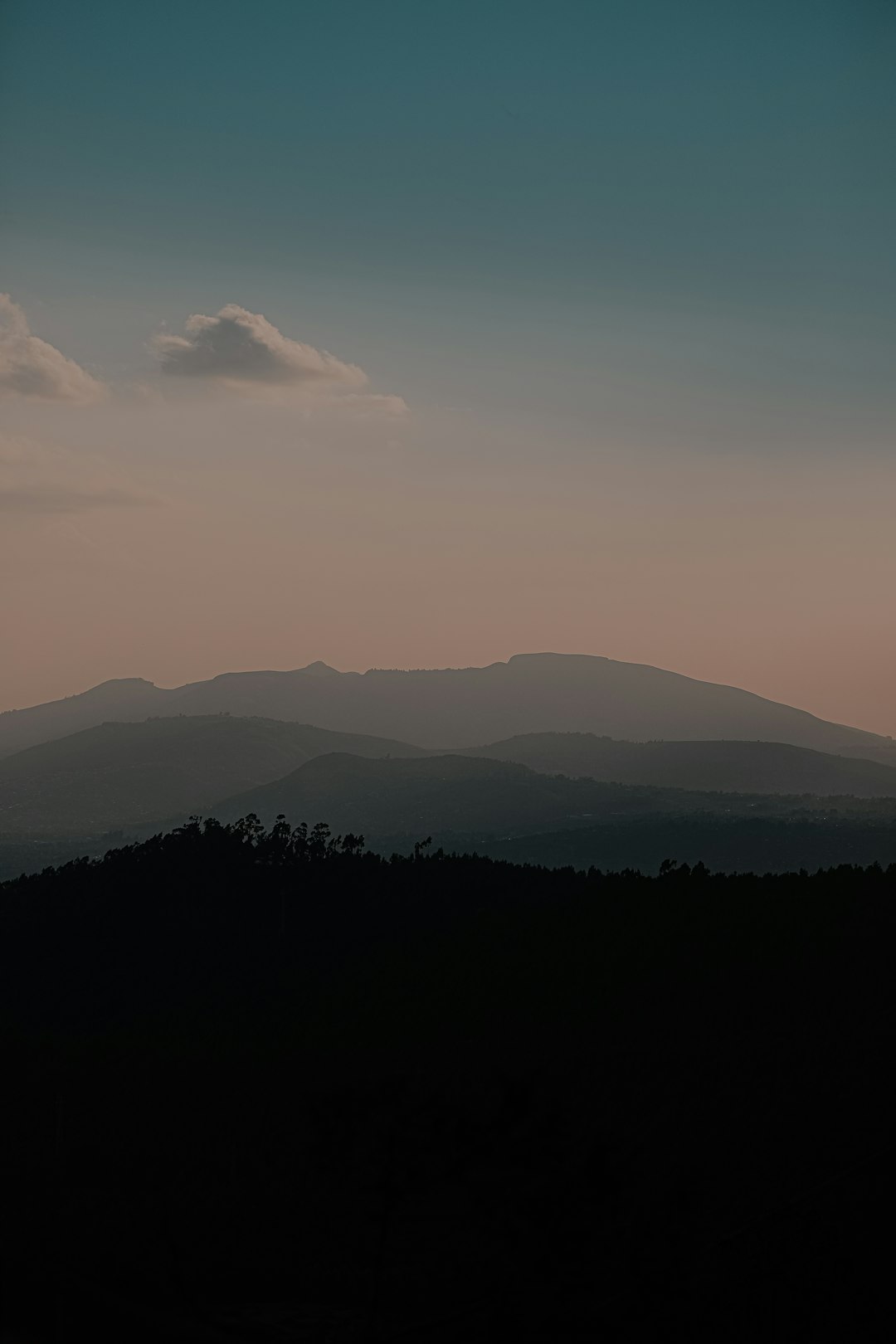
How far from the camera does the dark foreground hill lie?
53.8 metres

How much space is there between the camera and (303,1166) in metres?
108

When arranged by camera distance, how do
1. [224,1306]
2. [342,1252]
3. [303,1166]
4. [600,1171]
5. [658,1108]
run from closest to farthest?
[600,1171], [224,1306], [342,1252], [303,1166], [658,1108]

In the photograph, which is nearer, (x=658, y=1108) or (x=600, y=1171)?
(x=600, y=1171)

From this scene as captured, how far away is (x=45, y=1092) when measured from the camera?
449 ft

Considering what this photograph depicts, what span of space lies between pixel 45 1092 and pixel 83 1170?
92.6 feet

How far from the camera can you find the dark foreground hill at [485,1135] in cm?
5378

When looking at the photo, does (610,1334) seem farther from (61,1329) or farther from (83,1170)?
(83,1170)

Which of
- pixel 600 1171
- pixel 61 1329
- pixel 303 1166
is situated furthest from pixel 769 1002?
pixel 61 1329

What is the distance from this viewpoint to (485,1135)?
53500 mm

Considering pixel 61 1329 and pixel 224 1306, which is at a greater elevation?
pixel 61 1329

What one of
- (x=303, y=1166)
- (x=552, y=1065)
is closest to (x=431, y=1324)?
(x=303, y=1166)

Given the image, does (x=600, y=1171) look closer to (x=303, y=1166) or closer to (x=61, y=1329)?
(x=61, y=1329)

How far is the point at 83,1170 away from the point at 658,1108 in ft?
169

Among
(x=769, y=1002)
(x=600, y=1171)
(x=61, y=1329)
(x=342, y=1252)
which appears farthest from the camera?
(x=769, y=1002)
